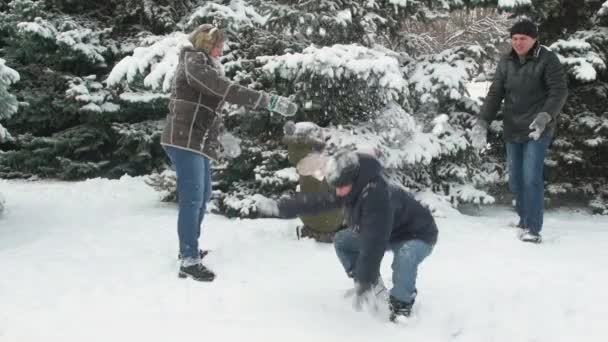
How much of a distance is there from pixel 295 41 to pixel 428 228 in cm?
364

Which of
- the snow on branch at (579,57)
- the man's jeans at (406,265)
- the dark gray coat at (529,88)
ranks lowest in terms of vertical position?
the man's jeans at (406,265)

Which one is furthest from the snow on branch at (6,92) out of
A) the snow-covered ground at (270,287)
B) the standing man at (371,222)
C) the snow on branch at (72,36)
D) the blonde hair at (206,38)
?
the standing man at (371,222)

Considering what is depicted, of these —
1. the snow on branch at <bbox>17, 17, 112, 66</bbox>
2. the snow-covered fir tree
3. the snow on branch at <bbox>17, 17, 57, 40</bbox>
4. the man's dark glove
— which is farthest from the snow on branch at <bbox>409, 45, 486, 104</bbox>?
the snow on branch at <bbox>17, 17, 57, 40</bbox>

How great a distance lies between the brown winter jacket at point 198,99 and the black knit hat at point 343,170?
102cm

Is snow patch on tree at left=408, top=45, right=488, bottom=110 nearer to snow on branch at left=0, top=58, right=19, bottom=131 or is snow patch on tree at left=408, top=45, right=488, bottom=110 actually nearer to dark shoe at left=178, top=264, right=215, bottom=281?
dark shoe at left=178, top=264, right=215, bottom=281

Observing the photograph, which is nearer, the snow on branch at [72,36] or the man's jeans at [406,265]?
the man's jeans at [406,265]

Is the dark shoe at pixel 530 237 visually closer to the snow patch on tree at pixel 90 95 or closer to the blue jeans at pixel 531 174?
the blue jeans at pixel 531 174

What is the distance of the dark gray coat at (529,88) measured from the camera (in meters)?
4.94

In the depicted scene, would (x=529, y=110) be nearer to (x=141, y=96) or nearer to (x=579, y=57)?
(x=579, y=57)

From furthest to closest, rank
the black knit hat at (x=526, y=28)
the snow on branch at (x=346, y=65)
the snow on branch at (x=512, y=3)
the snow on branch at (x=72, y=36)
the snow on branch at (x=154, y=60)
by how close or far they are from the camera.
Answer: the snow on branch at (x=72, y=36) → the snow on branch at (x=512, y=3) → the snow on branch at (x=154, y=60) → the snow on branch at (x=346, y=65) → the black knit hat at (x=526, y=28)

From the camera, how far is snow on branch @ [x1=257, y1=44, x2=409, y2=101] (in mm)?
5480

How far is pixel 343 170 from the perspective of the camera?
128 inches

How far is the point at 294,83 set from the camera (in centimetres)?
611

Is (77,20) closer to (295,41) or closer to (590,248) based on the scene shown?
(295,41)
